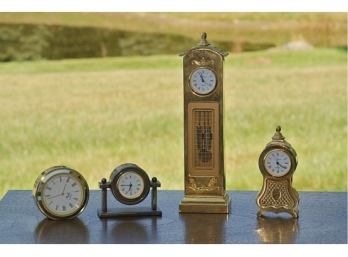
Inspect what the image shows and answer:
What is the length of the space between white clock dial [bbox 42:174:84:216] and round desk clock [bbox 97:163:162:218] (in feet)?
0.35

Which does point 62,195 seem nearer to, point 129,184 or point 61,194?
point 61,194

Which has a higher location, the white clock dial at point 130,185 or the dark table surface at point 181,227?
the white clock dial at point 130,185

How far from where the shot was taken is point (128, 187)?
3.40m

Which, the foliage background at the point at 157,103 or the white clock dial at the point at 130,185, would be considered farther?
the foliage background at the point at 157,103

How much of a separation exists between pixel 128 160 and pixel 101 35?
3.05 ft

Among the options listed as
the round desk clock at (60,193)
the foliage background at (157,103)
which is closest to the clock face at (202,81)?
the round desk clock at (60,193)

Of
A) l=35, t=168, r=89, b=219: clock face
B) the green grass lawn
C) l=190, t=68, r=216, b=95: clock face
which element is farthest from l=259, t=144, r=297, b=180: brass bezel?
the green grass lawn

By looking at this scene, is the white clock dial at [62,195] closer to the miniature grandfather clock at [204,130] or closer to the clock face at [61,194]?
the clock face at [61,194]

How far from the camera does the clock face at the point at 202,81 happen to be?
11.1 feet

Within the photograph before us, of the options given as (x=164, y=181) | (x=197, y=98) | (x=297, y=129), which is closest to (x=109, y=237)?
(x=197, y=98)

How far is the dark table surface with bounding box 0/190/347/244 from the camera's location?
120 inches

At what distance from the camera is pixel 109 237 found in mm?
3100

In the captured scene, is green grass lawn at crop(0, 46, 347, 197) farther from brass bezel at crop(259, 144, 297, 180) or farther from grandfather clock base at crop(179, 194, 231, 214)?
brass bezel at crop(259, 144, 297, 180)

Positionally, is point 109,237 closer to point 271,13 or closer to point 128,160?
point 128,160
